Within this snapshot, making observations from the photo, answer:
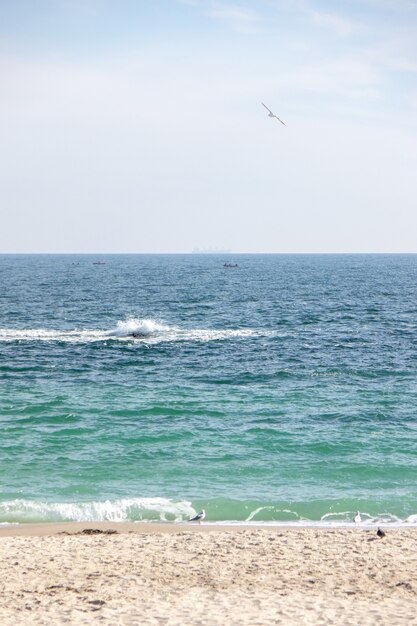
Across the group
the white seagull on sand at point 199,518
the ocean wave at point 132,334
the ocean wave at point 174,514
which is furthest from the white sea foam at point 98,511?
the ocean wave at point 132,334

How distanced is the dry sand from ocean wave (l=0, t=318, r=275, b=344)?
1529 inches

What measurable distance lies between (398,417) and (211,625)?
2377 centimetres

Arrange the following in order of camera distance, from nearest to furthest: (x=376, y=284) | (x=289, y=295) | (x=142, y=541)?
(x=142, y=541), (x=289, y=295), (x=376, y=284)

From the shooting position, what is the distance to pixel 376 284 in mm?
138750

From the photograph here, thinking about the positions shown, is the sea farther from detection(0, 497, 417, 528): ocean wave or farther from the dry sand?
the dry sand

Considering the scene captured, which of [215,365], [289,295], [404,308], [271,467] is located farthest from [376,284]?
[271,467]

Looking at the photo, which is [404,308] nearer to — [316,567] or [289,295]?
[289,295]

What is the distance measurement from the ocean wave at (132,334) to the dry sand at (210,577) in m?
38.8

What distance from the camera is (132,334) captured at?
63.9m

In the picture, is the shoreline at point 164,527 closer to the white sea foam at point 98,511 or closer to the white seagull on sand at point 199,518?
the white seagull on sand at point 199,518

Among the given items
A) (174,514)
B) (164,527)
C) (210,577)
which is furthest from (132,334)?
(210,577)

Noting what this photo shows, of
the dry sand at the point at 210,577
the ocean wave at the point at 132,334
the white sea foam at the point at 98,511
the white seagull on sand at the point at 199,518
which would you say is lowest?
the white sea foam at the point at 98,511

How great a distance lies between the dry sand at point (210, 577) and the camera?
55.2 ft

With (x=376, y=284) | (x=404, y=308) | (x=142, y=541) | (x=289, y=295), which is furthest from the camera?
(x=376, y=284)
